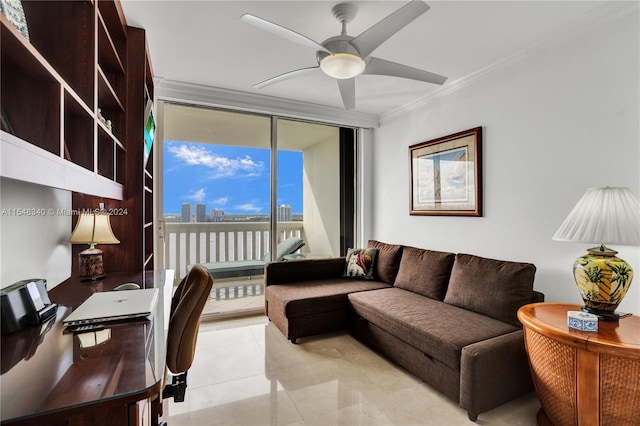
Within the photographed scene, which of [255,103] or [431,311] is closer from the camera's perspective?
[431,311]

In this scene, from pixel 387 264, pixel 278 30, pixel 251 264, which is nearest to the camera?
pixel 278 30

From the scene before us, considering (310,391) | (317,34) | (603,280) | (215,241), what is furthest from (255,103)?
(603,280)

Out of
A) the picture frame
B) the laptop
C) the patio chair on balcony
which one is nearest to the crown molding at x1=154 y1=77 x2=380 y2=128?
the picture frame

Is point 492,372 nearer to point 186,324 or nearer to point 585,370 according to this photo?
point 585,370

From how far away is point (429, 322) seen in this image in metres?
2.27

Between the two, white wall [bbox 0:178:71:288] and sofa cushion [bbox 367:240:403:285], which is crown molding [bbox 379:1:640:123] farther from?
white wall [bbox 0:178:71:288]

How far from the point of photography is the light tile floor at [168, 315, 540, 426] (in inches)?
73.0

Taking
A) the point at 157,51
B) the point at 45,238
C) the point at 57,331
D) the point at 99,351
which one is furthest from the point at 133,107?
the point at 99,351

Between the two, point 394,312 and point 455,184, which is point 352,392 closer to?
point 394,312

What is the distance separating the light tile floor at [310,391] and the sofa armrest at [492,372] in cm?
11

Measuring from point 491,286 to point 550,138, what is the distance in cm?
120

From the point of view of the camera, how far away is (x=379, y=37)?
70.3 inches

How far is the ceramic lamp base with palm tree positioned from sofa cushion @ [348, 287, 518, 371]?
0.54m

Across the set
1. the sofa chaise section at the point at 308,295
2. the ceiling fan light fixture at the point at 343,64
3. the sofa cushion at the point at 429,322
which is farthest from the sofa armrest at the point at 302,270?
the ceiling fan light fixture at the point at 343,64
